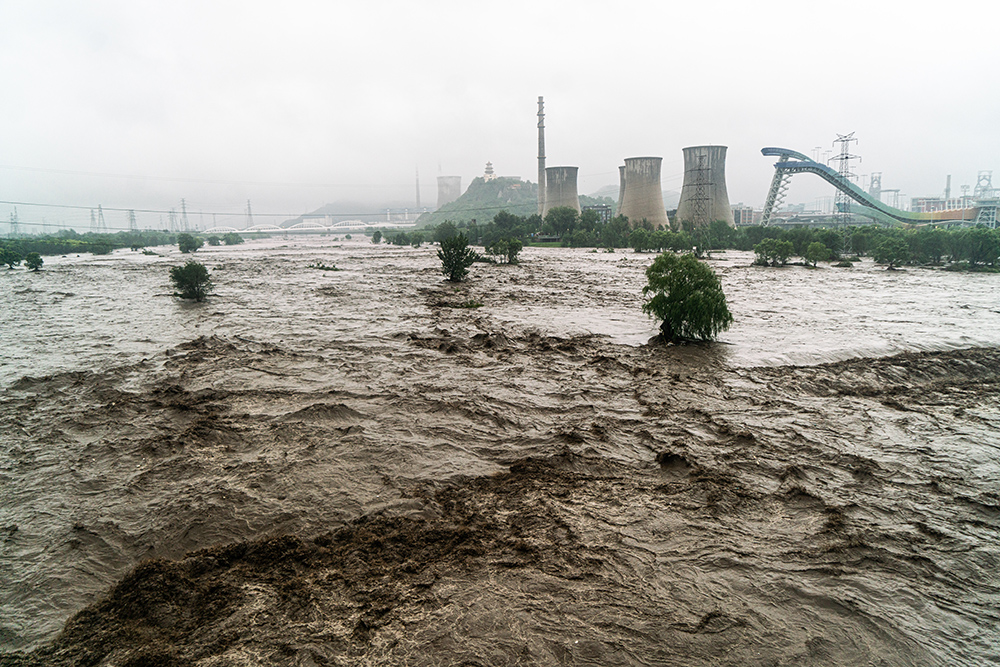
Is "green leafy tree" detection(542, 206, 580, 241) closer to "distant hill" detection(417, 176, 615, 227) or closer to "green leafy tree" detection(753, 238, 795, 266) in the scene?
"green leafy tree" detection(753, 238, 795, 266)

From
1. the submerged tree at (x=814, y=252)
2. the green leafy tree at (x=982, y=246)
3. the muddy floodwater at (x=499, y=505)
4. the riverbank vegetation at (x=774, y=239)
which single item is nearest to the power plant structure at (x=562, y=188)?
the riverbank vegetation at (x=774, y=239)

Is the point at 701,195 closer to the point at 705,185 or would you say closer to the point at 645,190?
the point at 705,185

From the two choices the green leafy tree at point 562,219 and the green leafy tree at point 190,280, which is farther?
the green leafy tree at point 562,219

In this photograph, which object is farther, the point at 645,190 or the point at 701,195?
the point at 645,190

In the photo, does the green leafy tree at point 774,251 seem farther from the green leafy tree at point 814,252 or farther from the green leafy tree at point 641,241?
the green leafy tree at point 641,241

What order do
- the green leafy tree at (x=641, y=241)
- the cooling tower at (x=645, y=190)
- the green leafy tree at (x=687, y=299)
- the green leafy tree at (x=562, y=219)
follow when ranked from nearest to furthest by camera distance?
the green leafy tree at (x=687, y=299), the green leafy tree at (x=641, y=241), the cooling tower at (x=645, y=190), the green leafy tree at (x=562, y=219)

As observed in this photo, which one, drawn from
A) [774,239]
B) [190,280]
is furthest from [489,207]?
[190,280]
